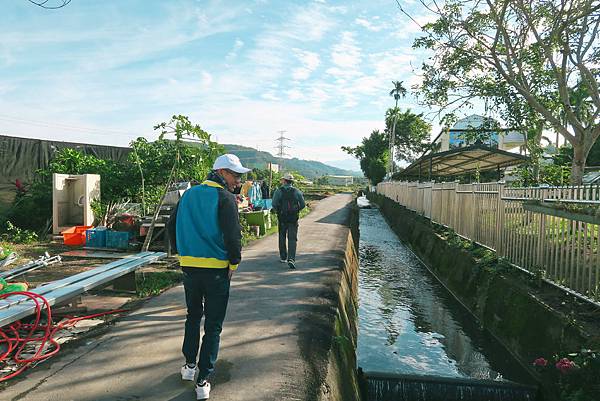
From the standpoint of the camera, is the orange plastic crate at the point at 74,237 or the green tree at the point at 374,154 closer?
the orange plastic crate at the point at 74,237

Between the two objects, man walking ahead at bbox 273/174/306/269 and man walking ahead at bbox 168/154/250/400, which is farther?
man walking ahead at bbox 273/174/306/269

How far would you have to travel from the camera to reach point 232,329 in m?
5.12

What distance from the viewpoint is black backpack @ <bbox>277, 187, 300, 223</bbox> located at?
27.4 feet

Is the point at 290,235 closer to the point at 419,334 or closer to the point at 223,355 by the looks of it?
the point at 419,334

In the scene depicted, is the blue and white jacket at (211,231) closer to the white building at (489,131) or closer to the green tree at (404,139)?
the white building at (489,131)

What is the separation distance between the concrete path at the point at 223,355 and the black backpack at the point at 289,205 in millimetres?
1573

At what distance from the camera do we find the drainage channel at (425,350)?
5.08 m

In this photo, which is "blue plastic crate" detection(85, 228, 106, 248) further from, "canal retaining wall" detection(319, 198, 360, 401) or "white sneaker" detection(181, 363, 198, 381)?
"white sneaker" detection(181, 363, 198, 381)

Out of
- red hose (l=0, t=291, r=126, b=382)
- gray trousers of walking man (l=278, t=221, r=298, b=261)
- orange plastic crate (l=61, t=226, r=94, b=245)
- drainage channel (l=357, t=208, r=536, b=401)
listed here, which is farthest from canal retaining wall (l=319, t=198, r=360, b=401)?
orange plastic crate (l=61, t=226, r=94, b=245)

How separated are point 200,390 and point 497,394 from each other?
3397 millimetres

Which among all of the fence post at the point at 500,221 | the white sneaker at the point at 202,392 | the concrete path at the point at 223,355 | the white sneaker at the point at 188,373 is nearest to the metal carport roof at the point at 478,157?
the fence post at the point at 500,221

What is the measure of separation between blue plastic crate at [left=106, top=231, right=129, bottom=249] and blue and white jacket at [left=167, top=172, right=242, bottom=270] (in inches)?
281

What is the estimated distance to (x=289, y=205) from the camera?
835 cm

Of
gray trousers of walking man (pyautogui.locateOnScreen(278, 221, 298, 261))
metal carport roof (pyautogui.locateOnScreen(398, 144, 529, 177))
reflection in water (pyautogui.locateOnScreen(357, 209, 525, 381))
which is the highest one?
metal carport roof (pyautogui.locateOnScreen(398, 144, 529, 177))
